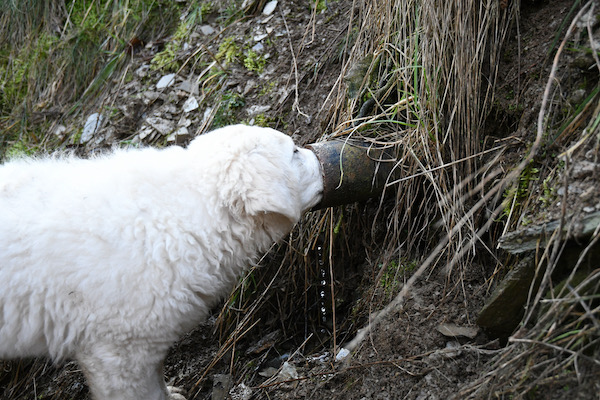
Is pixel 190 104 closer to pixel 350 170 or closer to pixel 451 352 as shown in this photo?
pixel 350 170

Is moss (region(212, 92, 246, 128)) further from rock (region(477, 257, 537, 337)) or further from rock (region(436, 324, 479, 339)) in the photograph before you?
rock (region(477, 257, 537, 337))

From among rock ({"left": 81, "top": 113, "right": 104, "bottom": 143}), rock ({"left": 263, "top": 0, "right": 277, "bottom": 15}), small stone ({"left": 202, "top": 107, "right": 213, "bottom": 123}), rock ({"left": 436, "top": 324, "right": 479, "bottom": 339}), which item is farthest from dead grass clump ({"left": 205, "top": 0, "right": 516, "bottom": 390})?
rock ({"left": 81, "top": 113, "right": 104, "bottom": 143})

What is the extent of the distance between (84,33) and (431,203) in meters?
3.17

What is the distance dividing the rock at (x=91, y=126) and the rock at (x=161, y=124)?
0.44m

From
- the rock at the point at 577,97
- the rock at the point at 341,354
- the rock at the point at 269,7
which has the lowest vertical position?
the rock at the point at 341,354

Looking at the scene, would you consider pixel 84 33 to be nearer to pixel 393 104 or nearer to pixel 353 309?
pixel 393 104

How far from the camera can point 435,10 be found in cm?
255

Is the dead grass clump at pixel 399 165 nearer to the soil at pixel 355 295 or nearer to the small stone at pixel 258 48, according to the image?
the soil at pixel 355 295

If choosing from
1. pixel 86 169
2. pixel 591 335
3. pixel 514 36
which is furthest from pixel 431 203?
pixel 86 169

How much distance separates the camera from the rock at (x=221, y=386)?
2790mm

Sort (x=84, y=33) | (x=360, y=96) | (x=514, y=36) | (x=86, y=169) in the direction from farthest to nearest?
(x=84, y=33) < (x=360, y=96) < (x=514, y=36) < (x=86, y=169)

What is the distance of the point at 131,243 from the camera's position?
2.16 meters

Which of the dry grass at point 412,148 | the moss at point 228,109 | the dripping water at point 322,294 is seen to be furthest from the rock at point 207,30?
the dripping water at point 322,294

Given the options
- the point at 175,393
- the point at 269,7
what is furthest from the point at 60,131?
the point at 175,393
